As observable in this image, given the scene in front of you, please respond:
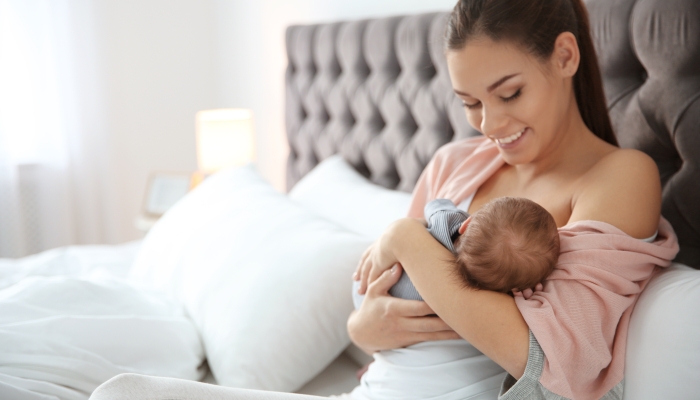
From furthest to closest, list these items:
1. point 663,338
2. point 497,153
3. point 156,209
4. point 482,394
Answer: point 156,209 → point 497,153 → point 482,394 → point 663,338

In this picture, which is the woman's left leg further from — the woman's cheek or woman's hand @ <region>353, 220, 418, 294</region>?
the woman's cheek

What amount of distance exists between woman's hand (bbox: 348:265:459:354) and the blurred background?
209cm

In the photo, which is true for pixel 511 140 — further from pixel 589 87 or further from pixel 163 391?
pixel 163 391

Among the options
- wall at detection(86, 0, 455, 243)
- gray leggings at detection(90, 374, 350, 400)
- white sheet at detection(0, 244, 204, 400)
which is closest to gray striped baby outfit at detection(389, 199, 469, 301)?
gray leggings at detection(90, 374, 350, 400)

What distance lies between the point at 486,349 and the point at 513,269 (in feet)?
0.43

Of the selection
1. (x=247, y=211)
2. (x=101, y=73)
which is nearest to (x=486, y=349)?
(x=247, y=211)

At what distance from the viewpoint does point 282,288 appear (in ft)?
4.67

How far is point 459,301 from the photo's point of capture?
0.96 metres

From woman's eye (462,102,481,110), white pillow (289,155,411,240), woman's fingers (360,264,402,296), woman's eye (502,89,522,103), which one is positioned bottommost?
white pillow (289,155,411,240)

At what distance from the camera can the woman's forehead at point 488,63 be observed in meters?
1.07

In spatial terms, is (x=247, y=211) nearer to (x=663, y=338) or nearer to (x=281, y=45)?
(x=663, y=338)

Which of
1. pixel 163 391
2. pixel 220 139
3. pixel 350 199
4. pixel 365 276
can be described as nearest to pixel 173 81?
pixel 220 139

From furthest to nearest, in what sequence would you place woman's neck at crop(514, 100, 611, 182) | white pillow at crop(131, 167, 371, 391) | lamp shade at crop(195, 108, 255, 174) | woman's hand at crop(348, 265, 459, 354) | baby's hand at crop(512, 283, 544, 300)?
lamp shade at crop(195, 108, 255, 174)
white pillow at crop(131, 167, 371, 391)
woman's neck at crop(514, 100, 611, 182)
woman's hand at crop(348, 265, 459, 354)
baby's hand at crop(512, 283, 544, 300)

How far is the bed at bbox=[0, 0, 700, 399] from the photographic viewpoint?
111cm
